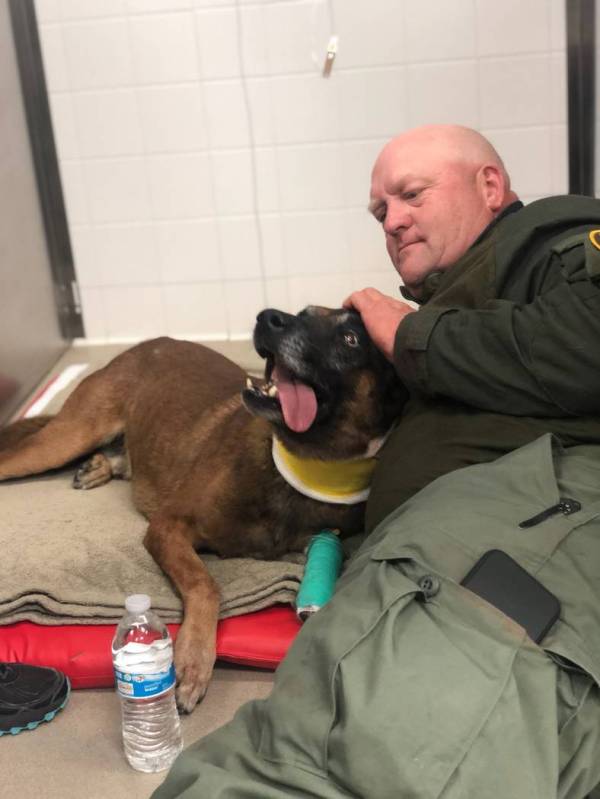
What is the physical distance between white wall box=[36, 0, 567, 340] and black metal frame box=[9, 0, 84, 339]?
0.04 meters

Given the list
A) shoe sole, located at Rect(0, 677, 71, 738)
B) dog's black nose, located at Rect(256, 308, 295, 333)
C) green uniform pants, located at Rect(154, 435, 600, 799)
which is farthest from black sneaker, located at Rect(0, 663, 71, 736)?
dog's black nose, located at Rect(256, 308, 295, 333)

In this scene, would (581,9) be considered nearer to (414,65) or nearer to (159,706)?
(414,65)

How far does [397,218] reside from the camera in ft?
7.22

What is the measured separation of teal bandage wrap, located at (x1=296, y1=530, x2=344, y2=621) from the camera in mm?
2121

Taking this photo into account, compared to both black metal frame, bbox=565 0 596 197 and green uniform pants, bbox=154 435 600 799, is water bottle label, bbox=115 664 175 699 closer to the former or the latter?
green uniform pants, bbox=154 435 600 799

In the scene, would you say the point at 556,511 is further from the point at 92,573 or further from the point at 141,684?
the point at 92,573

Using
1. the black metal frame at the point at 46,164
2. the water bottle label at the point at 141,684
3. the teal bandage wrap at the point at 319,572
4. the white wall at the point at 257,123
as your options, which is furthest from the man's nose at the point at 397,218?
the black metal frame at the point at 46,164

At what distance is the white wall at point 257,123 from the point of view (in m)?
3.66

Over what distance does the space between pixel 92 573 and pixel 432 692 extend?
114 centimetres

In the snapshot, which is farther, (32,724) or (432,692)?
(32,724)

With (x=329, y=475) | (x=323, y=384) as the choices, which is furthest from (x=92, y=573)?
(x=323, y=384)

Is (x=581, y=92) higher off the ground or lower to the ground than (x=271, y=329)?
higher

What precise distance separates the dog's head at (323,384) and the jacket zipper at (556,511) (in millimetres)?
598

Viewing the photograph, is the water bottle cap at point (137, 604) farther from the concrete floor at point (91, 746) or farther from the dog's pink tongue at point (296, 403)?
the dog's pink tongue at point (296, 403)
